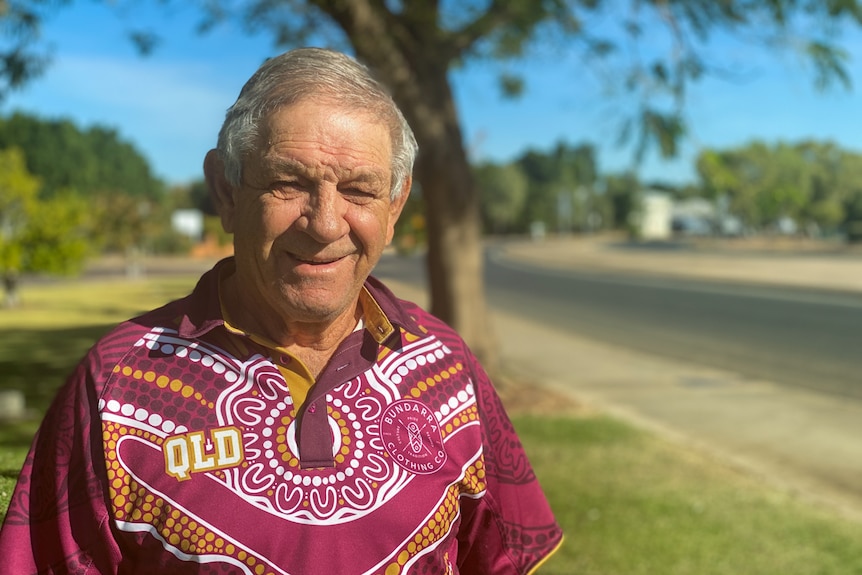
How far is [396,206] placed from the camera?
66.7 inches

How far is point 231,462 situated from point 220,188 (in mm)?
495

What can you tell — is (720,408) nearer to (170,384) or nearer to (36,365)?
(36,365)

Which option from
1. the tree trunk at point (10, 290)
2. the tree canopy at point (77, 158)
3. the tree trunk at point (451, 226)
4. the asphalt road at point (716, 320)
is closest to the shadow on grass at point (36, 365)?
the tree canopy at point (77, 158)

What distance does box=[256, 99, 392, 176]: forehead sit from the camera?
147 cm

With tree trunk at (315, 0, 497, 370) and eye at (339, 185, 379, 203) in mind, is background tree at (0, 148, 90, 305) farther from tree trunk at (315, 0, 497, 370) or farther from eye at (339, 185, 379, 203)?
eye at (339, 185, 379, 203)

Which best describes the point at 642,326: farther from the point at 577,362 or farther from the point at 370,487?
the point at 370,487

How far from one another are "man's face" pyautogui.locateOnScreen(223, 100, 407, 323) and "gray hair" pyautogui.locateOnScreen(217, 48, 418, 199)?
0.7 inches

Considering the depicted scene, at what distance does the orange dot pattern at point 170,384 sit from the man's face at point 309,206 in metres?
0.19

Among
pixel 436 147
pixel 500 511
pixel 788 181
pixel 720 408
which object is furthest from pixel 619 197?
pixel 500 511

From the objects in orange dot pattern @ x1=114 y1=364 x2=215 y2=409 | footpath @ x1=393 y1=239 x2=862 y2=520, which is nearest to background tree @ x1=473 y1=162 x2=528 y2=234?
footpath @ x1=393 y1=239 x2=862 y2=520

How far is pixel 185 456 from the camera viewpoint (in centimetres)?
141

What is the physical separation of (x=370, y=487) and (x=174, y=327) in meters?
0.43

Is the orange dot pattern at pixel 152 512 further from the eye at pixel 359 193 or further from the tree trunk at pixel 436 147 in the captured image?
the tree trunk at pixel 436 147

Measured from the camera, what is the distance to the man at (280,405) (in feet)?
4.55
